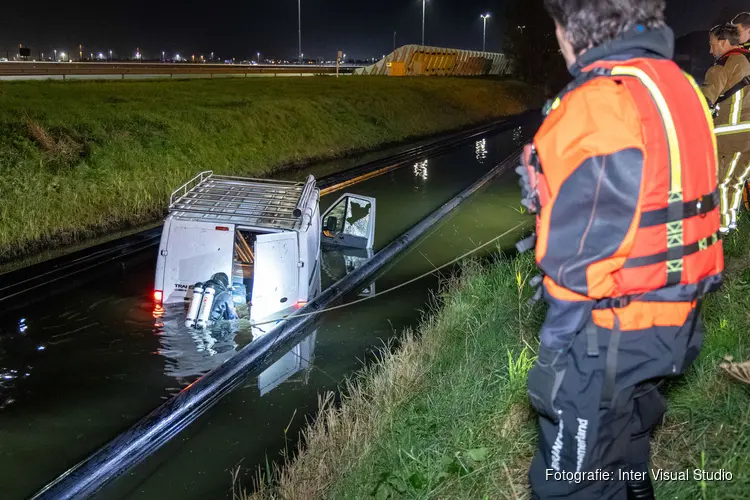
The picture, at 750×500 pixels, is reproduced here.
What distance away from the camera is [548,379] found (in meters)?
2.64

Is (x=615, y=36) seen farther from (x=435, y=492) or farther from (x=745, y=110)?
(x=745, y=110)

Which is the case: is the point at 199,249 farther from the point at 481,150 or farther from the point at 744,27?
the point at 481,150

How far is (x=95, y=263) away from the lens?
1250cm

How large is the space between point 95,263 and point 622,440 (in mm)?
11456

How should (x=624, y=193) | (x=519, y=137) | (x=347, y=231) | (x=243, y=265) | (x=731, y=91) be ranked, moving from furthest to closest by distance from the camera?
1. (x=519, y=137)
2. (x=347, y=231)
3. (x=243, y=265)
4. (x=731, y=91)
5. (x=624, y=193)

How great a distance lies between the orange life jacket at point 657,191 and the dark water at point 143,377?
460cm

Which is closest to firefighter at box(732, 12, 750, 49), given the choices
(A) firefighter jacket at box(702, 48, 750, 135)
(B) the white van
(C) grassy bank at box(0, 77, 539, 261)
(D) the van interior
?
(A) firefighter jacket at box(702, 48, 750, 135)

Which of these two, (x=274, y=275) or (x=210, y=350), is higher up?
(x=274, y=275)

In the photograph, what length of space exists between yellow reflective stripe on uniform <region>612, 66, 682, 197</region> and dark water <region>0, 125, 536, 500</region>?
4.86 meters

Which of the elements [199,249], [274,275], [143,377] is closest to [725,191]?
[274,275]

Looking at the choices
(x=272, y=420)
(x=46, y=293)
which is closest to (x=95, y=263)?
(x=46, y=293)

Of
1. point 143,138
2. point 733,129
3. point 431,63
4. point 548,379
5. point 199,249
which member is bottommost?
point 199,249

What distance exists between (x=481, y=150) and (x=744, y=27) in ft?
74.9

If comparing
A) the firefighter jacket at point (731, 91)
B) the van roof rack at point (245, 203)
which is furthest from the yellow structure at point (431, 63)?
the firefighter jacket at point (731, 91)
